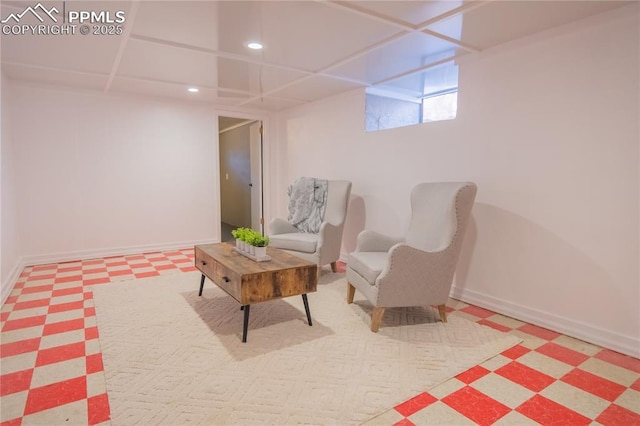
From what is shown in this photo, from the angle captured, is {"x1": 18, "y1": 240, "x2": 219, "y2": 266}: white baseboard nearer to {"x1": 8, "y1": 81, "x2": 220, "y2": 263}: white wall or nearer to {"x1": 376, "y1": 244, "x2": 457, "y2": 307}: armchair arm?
{"x1": 8, "y1": 81, "x2": 220, "y2": 263}: white wall

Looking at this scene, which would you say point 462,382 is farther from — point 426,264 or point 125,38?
point 125,38

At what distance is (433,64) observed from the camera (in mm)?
3205

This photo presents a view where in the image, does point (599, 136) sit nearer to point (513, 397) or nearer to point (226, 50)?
point (513, 397)

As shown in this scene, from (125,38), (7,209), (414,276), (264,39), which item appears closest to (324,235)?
(414,276)

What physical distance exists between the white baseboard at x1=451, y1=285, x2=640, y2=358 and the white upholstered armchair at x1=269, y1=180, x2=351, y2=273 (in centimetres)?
126

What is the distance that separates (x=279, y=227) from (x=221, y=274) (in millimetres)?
1560

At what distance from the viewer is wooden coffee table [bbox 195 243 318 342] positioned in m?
2.21

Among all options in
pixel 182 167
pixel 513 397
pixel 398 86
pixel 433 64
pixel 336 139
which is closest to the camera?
pixel 513 397

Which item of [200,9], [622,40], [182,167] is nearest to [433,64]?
[622,40]

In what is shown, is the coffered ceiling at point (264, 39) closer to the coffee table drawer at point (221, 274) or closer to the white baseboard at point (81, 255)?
the coffee table drawer at point (221, 274)

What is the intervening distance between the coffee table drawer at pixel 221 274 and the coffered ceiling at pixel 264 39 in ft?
5.50

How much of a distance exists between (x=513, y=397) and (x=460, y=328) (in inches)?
30.7

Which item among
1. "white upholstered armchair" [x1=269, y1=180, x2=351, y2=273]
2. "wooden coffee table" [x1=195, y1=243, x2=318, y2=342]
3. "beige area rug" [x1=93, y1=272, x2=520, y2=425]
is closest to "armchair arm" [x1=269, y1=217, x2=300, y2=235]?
"white upholstered armchair" [x1=269, y1=180, x2=351, y2=273]

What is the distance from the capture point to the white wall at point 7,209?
317 cm
